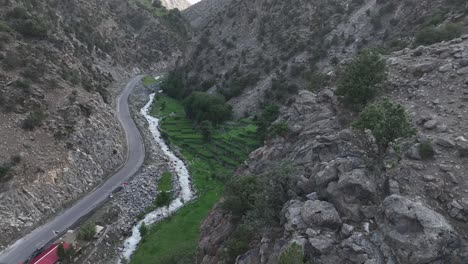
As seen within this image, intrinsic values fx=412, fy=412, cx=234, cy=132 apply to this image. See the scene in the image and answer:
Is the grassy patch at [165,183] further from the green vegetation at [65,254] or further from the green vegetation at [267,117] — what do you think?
the green vegetation at [65,254]

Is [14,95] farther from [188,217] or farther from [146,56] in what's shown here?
[146,56]

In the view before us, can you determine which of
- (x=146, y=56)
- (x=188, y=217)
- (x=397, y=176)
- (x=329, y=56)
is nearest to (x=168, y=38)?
(x=146, y=56)

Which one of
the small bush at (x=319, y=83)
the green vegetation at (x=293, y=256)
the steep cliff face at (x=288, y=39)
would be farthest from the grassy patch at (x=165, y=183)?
the green vegetation at (x=293, y=256)

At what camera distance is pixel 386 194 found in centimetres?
2631

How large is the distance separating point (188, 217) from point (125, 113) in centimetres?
5247

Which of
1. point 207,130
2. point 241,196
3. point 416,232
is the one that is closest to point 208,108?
point 207,130

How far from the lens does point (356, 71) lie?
3806cm

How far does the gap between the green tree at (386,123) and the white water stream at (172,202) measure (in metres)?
33.9

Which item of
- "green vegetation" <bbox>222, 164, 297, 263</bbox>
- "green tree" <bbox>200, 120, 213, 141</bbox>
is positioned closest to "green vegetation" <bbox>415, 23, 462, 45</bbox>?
"green vegetation" <bbox>222, 164, 297, 263</bbox>

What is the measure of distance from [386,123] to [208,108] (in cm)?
7119

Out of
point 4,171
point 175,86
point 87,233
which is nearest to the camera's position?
point 87,233

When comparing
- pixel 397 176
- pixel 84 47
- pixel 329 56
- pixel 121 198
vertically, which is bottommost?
pixel 329 56

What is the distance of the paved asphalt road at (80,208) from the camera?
45.9 m

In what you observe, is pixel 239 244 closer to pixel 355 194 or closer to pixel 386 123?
pixel 355 194
